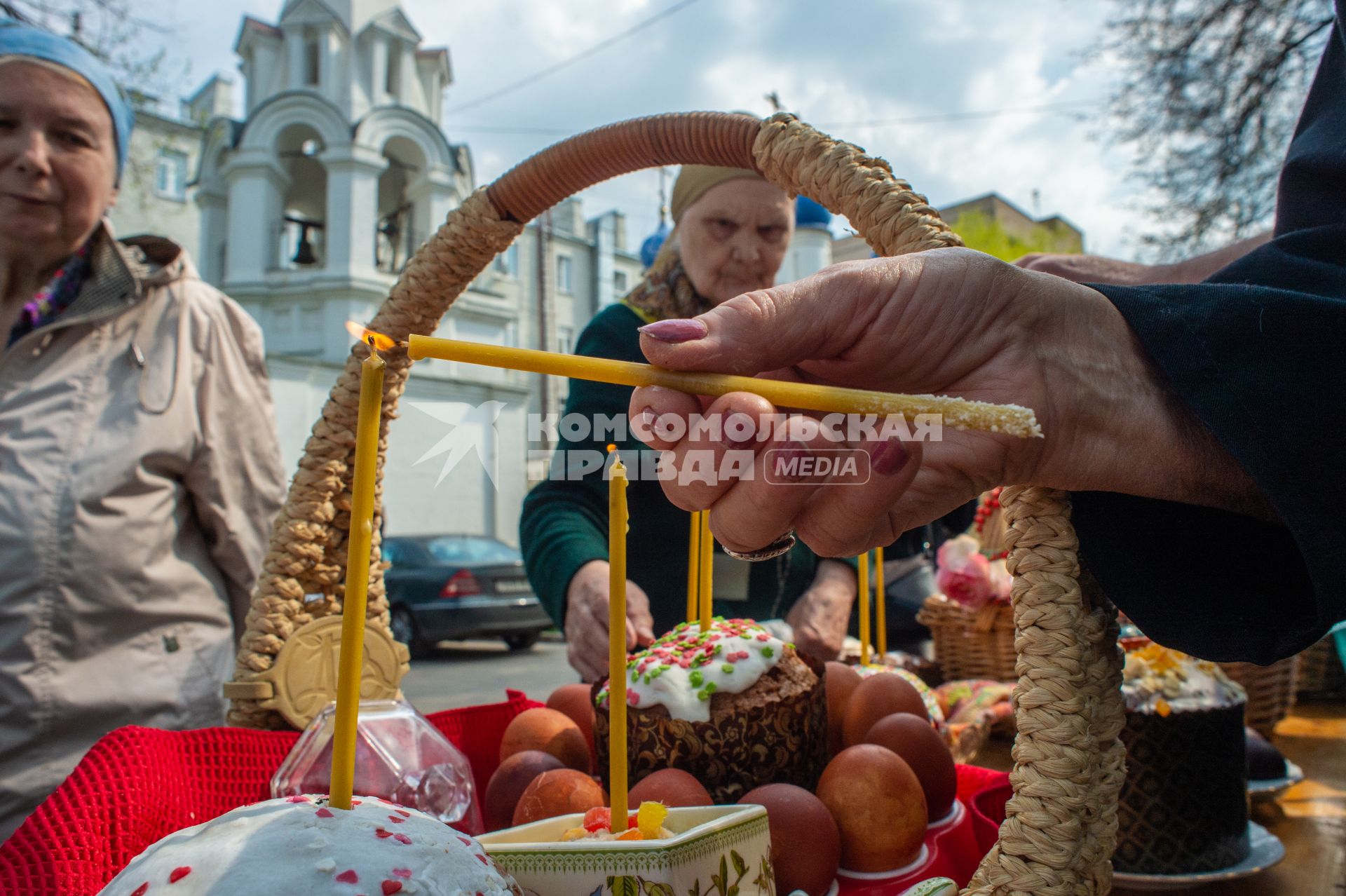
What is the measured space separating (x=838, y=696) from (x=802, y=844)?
12.1 inches

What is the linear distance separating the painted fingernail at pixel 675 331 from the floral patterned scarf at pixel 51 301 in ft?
5.08

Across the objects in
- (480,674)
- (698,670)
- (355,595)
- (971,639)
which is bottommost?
(480,674)

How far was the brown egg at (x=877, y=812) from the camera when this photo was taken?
0.72m

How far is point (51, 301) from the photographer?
1.56m

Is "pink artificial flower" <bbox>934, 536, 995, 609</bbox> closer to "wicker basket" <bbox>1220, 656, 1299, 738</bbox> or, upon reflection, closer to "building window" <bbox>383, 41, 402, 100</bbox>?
"wicker basket" <bbox>1220, 656, 1299, 738</bbox>

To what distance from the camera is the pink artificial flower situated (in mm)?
1671

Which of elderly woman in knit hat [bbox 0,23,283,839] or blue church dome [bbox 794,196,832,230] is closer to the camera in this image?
elderly woman in knit hat [bbox 0,23,283,839]

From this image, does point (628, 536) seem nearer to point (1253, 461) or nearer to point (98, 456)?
point (98, 456)

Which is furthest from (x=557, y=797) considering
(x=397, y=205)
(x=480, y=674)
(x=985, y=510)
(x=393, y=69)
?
(x=393, y=69)

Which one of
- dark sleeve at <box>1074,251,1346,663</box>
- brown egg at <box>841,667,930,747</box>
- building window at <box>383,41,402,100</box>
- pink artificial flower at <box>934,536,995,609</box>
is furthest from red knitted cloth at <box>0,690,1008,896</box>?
building window at <box>383,41,402,100</box>

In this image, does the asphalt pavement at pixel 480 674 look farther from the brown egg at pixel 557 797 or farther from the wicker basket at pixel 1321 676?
the brown egg at pixel 557 797

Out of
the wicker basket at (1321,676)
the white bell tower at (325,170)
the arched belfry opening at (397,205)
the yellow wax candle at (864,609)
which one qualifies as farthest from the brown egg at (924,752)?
the arched belfry opening at (397,205)

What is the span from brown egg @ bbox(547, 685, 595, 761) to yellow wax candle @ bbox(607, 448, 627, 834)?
1.15 feet

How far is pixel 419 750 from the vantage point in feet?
2.49
